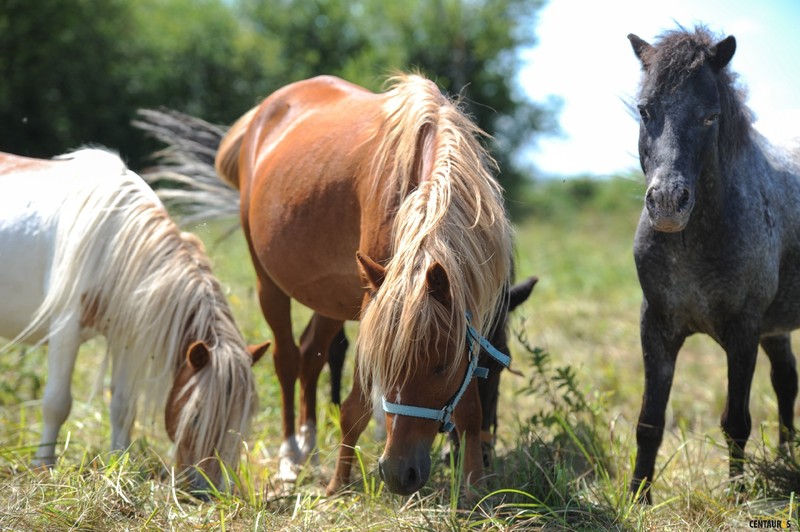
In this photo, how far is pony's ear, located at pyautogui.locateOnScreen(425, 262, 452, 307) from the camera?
265 cm

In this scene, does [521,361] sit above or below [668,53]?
below

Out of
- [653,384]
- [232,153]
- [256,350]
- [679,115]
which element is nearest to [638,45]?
[679,115]

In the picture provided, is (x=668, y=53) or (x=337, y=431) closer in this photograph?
(x=668, y=53)

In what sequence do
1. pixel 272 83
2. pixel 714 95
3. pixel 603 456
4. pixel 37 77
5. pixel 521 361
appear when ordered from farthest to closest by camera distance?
pixel 272 83, pixel 37 77, pixel 521 361, pixel 603 456, pixel 714 95

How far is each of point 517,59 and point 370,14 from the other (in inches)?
214

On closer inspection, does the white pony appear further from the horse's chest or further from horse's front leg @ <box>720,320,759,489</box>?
horse's front leg @ <box>720,320,759,489</box>

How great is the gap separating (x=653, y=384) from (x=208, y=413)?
77.7 inches

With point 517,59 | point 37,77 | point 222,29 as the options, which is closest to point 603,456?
point 37,77

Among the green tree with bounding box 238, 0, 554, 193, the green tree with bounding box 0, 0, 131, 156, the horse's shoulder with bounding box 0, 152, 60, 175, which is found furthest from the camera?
the green tree with bounding box 238, 0, 554, 193

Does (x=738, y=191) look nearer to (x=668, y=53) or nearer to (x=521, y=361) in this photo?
(x=668, y=53)

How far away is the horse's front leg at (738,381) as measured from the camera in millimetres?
3252

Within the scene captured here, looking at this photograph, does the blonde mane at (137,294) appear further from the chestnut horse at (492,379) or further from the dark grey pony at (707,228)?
the dark grey pony at (707,228)

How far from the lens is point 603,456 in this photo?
389 cm

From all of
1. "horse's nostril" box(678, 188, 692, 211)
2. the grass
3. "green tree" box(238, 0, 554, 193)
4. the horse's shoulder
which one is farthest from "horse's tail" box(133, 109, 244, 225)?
"green tree" box(238, 0, 554, 193)
